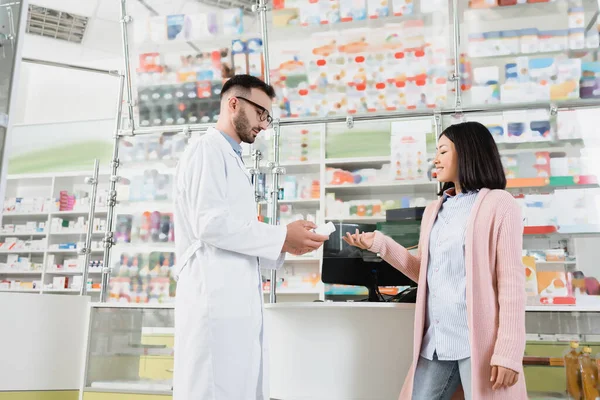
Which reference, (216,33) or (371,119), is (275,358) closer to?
(371,119)

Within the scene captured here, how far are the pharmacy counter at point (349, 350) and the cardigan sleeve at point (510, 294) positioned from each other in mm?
495

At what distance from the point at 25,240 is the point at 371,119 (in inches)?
277

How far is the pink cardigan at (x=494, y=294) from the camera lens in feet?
5.34

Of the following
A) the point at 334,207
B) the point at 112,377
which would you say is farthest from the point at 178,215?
the point at 334,207

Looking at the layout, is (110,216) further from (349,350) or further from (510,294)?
(510,294)

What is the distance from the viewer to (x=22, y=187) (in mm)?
8500

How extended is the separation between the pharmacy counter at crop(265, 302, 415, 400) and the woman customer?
32cm

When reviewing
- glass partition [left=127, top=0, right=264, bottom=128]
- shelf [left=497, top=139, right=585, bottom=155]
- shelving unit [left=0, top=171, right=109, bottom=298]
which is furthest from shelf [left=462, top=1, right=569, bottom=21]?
shelving unit [left=0, top=171, right=109, bottom=298]

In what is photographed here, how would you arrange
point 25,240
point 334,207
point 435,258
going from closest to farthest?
point 435,258
point 334,207
point 25,240

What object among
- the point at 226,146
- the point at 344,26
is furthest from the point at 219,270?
the point at 344,26

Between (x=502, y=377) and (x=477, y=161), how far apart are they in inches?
28.9

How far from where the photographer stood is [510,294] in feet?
5.45

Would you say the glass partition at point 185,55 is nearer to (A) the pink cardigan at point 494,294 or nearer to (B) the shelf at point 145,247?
(B) the shelf at point 145,247

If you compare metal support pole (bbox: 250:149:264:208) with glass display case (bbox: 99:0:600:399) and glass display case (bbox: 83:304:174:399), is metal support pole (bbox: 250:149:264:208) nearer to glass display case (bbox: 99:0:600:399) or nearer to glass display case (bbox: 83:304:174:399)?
glass display case (bbox: 99:0:600:399)
